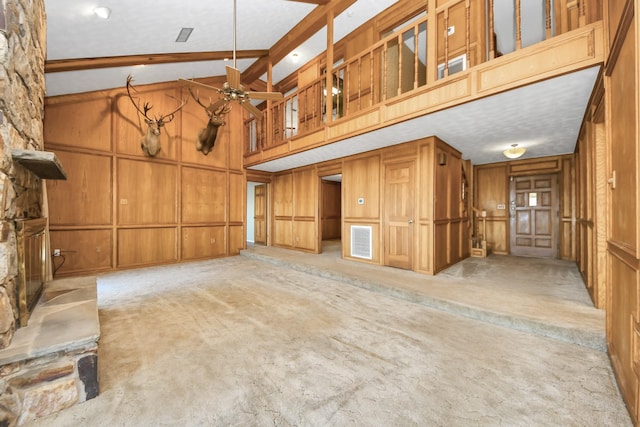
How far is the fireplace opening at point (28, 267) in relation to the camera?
1.69 meters

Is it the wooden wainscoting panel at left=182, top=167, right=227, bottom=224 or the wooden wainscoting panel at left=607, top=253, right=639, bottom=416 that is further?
the wooden wainscoting panel at left=182, top=167, right=227, bottom=224

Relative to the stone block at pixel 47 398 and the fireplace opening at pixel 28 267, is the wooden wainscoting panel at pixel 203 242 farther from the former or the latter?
the stone block at pixel 47 398

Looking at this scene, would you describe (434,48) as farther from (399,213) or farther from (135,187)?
(135,187)

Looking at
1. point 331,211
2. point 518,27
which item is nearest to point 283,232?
point 331,211

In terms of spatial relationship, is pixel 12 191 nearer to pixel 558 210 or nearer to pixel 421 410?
pixel 421 410

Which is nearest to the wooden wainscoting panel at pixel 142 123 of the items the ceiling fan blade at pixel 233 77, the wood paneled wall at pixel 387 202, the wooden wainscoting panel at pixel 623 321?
the wood paneled wall at pixel 387 202

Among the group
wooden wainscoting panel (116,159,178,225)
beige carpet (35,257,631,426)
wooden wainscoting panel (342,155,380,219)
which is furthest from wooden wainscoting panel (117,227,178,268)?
wooden wainscoting panel (342,155,380,219)

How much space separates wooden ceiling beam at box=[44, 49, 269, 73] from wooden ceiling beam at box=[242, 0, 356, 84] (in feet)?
2.23

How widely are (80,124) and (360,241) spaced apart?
5.85 metres

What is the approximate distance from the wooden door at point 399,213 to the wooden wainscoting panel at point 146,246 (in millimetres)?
4825

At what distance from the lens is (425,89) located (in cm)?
316

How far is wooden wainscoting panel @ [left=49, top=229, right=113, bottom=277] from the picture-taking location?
4641 millimetres

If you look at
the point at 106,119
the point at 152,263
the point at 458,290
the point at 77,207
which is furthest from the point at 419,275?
the point at 106,119

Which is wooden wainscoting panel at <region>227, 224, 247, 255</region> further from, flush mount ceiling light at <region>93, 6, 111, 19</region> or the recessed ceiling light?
flush mount ceiling light at <region>93, 6, 111, 19</region>
